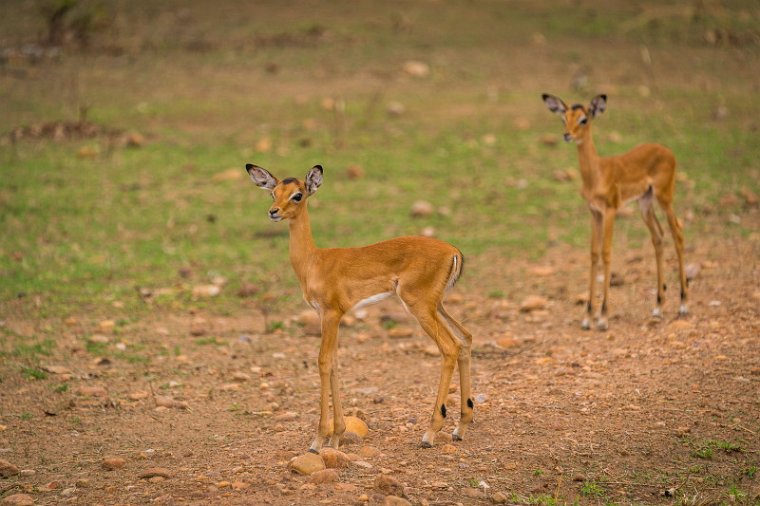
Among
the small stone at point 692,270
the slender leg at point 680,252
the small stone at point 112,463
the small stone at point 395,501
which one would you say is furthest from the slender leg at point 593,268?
the small stone at point 112,463

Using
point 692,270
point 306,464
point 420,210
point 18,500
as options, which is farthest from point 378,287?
point 420,210

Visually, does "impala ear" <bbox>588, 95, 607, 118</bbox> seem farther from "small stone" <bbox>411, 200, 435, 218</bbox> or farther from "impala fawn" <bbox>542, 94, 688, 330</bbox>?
"small stone" <bbox>411, 200, 435, 218</bbox>

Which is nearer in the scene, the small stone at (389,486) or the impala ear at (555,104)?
the small stone at (389,486)

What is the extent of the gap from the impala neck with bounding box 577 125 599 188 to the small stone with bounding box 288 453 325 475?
4660 millimetres

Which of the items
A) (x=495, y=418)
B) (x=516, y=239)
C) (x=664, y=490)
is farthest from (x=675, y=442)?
(x=516, y=239)

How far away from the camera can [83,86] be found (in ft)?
62.5

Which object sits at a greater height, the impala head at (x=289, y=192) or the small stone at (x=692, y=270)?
the impala head at (x=289, y=192)

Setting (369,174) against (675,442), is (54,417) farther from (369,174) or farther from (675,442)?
(369,174)

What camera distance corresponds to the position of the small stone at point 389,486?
20.2 ft

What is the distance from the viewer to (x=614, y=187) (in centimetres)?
992

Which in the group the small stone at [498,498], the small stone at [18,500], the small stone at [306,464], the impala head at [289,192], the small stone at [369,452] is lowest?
the small stone at [18,500]

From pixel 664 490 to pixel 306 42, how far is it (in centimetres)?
1637

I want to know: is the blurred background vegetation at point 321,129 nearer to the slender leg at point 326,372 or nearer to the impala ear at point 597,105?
the impala ear at point 597,105

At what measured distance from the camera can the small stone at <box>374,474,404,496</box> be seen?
20.2ft
